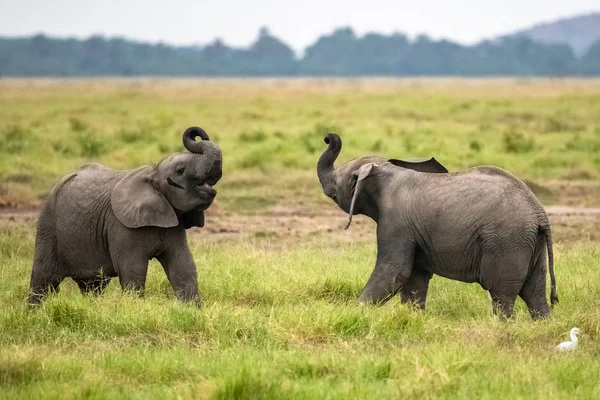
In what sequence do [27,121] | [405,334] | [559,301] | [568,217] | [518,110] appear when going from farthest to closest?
[518,110]
[27,121]
[568,217]
[559,301]
[405,334]

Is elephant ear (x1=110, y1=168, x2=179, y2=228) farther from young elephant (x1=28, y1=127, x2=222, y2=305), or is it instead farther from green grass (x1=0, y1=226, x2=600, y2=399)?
green grass (x1=0, y1=226, x2=600, y2=399)

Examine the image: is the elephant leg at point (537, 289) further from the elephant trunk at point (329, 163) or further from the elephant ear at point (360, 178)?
the elephant trunk at point (329, 163)

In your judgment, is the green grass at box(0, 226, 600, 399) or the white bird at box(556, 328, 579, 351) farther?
the white bird at box(556, 328, 579, 351)

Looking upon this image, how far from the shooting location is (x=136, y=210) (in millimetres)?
7234

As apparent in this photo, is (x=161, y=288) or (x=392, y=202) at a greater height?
(x=392, y=202)

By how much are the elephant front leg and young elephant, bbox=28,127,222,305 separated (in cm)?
122

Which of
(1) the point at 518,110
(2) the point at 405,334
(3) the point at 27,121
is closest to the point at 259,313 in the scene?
(2) the point at 405,334

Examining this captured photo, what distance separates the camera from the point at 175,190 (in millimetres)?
7293

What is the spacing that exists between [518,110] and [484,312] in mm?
23456

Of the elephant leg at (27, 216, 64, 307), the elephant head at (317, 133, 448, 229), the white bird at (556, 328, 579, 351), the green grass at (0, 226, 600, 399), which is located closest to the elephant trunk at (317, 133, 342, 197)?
the elephant head at (317, 133, 448, 229)

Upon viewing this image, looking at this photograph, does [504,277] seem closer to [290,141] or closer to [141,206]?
[141,206]

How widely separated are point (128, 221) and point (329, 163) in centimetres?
158

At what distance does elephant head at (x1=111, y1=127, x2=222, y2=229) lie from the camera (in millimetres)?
7129

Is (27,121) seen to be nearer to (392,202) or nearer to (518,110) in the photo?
(518,110)
